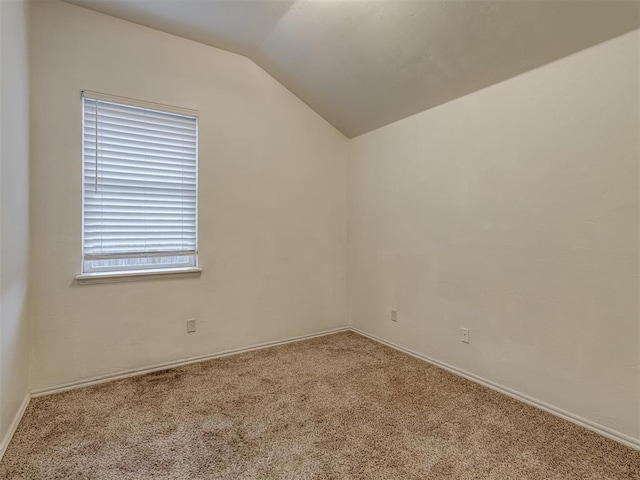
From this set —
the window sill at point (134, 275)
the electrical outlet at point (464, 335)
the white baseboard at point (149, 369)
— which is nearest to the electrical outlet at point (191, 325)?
the white baseboard at point (149, 369)

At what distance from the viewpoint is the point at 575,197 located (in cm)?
202

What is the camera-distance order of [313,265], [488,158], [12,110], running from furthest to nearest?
[313,265]
[488,158]
[12,110]

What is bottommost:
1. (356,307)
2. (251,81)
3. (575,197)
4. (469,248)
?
(356,307)

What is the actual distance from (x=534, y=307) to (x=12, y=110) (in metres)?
3.33

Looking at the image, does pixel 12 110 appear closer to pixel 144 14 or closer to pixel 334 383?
pixel 144 14

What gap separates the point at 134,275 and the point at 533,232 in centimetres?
289

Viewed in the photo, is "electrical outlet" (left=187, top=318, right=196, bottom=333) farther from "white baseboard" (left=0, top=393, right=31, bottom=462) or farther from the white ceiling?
the white ceiling

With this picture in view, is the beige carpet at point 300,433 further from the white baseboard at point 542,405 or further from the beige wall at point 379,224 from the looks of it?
the beige wall at point 379,224

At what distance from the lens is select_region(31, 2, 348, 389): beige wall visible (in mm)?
2354

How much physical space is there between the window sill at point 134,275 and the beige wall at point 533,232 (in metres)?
1.87

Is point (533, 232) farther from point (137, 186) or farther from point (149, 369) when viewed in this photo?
point (149, 369)

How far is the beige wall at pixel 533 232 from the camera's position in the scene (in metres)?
1.85

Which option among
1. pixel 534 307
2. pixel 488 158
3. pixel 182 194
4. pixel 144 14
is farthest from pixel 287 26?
pixel 534 307

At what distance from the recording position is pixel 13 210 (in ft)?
6.24
